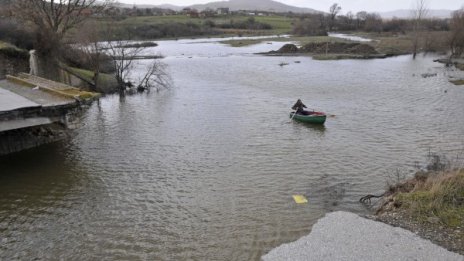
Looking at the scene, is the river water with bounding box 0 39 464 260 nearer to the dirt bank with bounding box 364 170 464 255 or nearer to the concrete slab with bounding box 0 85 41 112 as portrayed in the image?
the dirt bank with bounding box 364 170 464 255

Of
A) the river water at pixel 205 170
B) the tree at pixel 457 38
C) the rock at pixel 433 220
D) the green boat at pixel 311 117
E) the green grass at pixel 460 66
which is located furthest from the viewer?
the tree at pixel 457 38

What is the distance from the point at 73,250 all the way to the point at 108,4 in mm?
42895

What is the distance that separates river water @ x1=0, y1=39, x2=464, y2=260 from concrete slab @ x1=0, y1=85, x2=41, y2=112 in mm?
3226

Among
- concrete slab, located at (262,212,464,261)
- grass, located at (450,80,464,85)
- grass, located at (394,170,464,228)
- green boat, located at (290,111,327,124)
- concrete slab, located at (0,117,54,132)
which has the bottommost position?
concrete slab, located at (262,212,464,261)

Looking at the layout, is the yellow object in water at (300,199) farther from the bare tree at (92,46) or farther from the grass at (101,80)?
the grass at (101,80)

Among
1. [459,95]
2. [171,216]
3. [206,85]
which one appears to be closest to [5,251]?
[171,216]

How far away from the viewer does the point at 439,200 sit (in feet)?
47.8

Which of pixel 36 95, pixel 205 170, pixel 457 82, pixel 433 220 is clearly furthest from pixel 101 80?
pixel 457 82

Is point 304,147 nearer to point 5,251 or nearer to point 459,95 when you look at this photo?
point 5,251

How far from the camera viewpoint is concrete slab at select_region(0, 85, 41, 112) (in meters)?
18.9

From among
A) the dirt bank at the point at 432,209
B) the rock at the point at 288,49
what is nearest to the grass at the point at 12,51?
the dirt bank at the point at 432,209

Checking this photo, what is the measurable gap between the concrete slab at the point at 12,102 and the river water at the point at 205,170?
3.23 metres

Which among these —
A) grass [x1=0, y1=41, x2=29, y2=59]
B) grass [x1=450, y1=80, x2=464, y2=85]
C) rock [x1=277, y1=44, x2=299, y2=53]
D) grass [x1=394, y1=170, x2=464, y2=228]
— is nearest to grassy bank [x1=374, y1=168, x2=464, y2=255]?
grass [x1=394, y1=170, x2=464, y2=228]

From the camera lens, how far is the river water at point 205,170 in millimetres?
14289
